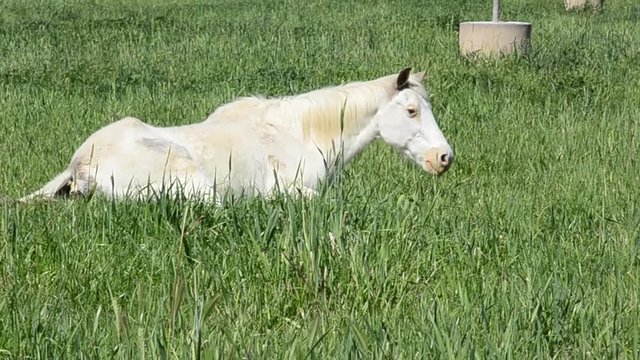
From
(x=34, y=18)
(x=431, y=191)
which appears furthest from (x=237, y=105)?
(x=34, y=18)

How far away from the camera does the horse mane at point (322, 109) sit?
7621 mm

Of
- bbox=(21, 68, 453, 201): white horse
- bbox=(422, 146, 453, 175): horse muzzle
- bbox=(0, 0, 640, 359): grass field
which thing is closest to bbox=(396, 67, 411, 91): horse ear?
bbox=(21, 68, 453, 201): white horse

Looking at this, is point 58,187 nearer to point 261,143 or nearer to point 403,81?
point 261,143

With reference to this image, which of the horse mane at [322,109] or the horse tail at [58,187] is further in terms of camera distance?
the horse mane at [322,109]

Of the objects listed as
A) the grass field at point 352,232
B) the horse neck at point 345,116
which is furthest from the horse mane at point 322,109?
the grass field at point 352,232

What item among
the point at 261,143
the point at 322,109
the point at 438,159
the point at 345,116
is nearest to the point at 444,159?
the point at 438,159

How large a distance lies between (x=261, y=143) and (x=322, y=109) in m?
0.49

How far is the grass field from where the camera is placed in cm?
361

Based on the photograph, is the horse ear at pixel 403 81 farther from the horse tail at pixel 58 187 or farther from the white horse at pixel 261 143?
the horse tail at pixel 58 187

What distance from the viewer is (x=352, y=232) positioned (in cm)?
521

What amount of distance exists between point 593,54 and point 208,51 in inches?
205

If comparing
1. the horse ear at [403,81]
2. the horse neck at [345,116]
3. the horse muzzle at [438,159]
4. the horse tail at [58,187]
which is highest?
the horse ear at [403,81]

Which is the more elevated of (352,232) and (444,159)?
(352,232)

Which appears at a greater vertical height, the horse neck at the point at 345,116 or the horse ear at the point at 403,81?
the horse ear at the point at 403,81
